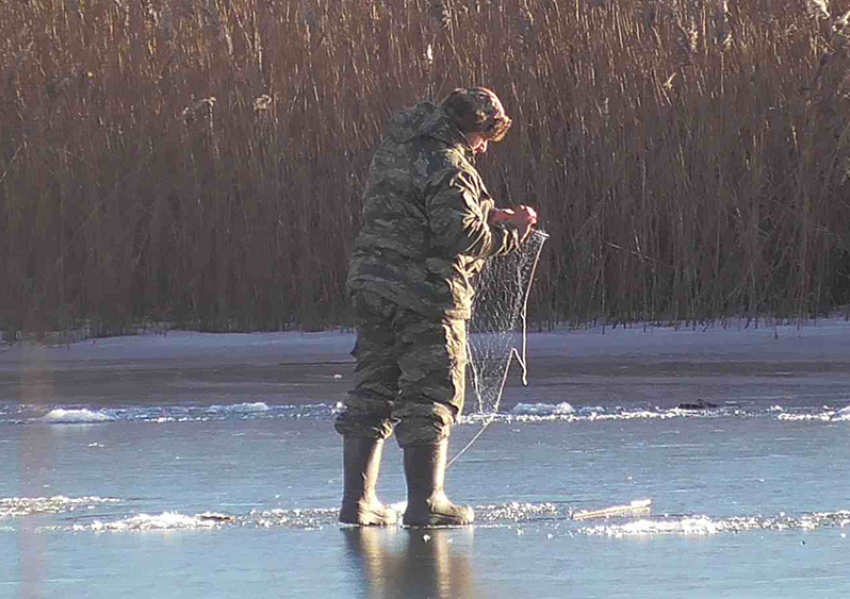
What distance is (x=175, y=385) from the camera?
37.1 feet

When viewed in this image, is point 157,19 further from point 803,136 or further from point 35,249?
point 803,136

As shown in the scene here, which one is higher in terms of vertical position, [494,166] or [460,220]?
[494,166]

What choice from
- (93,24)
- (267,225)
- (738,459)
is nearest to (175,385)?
(267,225)

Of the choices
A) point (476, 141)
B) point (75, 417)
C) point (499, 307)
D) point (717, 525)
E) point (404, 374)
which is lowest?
point (717, 525)

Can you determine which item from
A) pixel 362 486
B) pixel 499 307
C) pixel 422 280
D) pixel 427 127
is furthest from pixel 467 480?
pixel 427 127

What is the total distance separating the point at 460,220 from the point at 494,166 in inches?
286

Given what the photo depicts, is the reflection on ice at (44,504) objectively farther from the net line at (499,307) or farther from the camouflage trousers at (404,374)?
the net line at (499,307)

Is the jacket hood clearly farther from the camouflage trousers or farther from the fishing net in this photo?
the fishing net

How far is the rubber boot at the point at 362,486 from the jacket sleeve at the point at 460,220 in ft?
2.29

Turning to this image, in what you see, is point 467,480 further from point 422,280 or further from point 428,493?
point 422,280

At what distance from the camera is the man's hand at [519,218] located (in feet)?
22.5

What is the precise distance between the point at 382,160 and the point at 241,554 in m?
1.41

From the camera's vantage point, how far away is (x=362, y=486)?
270 inches

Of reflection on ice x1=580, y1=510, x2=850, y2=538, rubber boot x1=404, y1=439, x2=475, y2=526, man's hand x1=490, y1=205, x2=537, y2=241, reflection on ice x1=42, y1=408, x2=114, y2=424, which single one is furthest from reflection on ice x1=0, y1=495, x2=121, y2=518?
reflection on ice x1=42, y1=408, x2=114, y2=424
